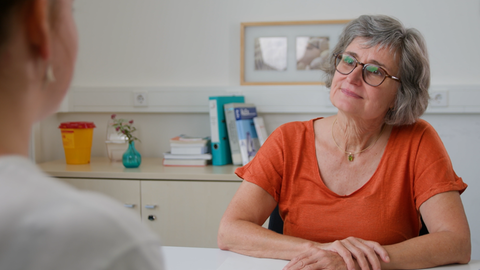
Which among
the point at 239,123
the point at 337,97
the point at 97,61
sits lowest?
the point at 239,123

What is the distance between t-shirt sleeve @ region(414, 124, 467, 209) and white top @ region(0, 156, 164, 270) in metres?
1.10

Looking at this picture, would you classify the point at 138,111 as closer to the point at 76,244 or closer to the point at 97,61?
the point at 97,61

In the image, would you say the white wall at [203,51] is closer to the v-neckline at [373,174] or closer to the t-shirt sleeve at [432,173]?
the v-neckline at [373,174]

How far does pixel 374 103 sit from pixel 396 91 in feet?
0.33

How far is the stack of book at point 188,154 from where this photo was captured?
216cm

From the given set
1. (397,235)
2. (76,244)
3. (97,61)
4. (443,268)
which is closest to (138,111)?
(97,61)

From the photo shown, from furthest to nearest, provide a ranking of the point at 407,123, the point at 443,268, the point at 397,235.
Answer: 1. the point at 407,123
2. the point at 397,235
3. the point at 443,268

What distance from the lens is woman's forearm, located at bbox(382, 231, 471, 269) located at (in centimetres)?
102

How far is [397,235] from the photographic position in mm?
1247

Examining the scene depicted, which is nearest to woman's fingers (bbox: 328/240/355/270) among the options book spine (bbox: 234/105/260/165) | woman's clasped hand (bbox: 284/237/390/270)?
woman's clasped hand (bbox: 284/237/390/270)

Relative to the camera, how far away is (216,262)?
1.03 meters

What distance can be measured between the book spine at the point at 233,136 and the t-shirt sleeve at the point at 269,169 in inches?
30.6

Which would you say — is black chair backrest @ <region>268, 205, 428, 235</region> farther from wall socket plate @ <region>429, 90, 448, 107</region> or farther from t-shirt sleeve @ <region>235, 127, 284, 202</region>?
wall socket plate @ <region>429, 90, 448, 107</region>

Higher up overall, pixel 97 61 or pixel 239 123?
pixel 97 61
